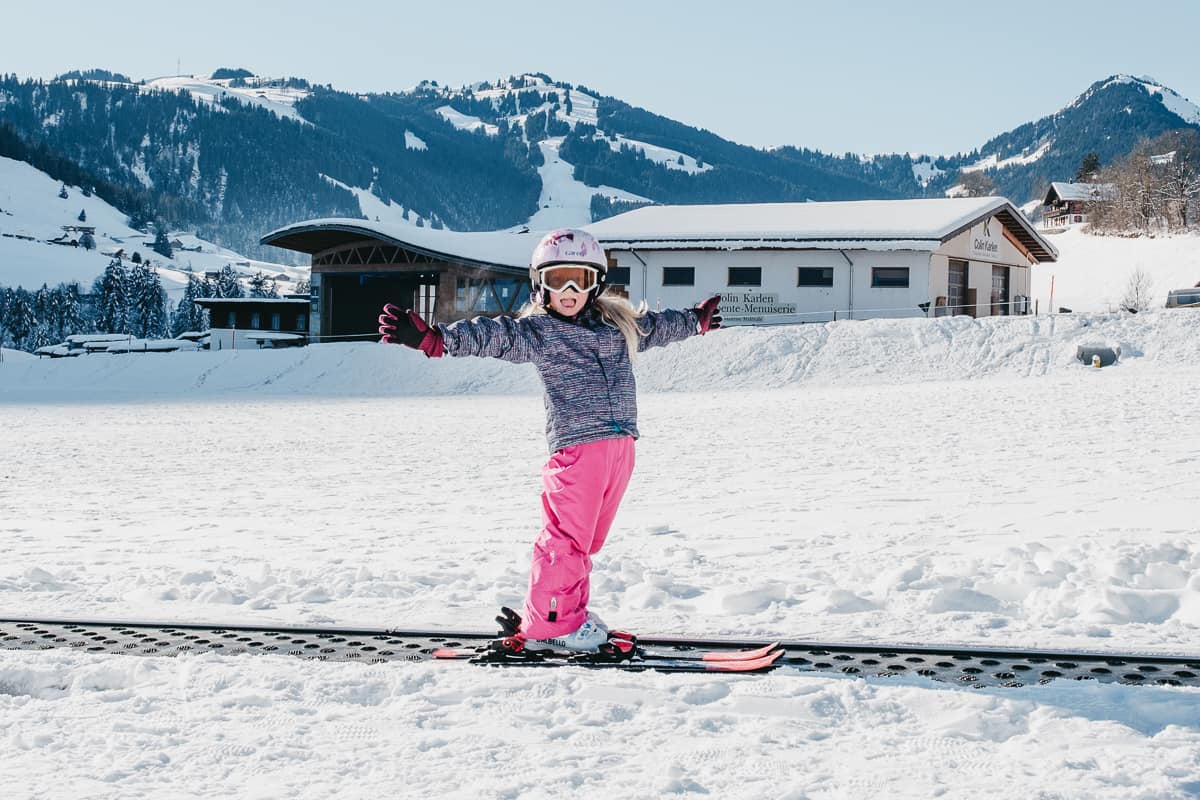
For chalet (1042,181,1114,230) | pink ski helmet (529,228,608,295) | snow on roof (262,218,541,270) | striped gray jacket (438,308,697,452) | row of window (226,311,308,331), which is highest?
chalet (1042,181,1114,230)

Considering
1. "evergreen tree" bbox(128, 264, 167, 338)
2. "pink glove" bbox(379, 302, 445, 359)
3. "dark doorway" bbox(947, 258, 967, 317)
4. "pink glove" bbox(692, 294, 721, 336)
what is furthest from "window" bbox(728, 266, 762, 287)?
"evergreen tree" bbox(128, 264, 167, 338)

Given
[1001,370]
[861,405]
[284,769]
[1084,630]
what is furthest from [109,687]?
[1001,370]

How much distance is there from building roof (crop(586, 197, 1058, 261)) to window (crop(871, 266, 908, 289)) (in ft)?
2.83

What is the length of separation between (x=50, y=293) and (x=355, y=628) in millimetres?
97156

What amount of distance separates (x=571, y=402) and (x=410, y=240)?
31.4 metres

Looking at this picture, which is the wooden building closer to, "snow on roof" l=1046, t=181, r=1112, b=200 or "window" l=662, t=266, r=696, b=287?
"window" l=662, t=266, r=696, b=287

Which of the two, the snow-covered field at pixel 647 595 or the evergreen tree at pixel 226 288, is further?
the evergreen tree at pixel 226 288

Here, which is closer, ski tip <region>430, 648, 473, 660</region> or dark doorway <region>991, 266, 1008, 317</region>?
ski tip <region>430, 648, 473, 660</region>

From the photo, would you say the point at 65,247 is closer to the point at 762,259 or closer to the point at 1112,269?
the point at 1112,269

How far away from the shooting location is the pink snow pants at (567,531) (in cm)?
411

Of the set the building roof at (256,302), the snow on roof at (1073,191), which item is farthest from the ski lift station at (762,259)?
the snow on roof at (1073,191)

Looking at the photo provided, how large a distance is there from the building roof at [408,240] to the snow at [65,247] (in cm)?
8363

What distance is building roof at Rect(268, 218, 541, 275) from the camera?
34.5 m

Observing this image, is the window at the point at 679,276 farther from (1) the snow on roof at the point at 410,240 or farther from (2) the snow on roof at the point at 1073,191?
(2) the snow on roof at the point at 1073,191
